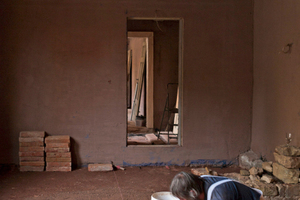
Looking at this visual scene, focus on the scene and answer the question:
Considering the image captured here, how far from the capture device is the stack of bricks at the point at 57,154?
459 centimetres

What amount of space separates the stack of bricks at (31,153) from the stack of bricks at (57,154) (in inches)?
3.8

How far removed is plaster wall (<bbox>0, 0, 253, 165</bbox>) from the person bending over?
3025 mm

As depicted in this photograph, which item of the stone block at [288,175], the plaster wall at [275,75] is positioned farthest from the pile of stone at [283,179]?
the plaster wall at [275,75]

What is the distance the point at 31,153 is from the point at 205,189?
3.55 meters

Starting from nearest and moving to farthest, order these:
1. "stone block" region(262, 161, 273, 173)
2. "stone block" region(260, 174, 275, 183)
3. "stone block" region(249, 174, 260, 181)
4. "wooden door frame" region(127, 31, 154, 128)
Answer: "stone block" region(260, 174, 275, 183), "stone block" region(249, 174, 260, 181), "stone block" region(262, 161, 273, 173), "wooden door frame" region(127, 31, 154, 128)

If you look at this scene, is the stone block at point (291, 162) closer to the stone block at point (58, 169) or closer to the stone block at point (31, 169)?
the stone block at point (58, 169)

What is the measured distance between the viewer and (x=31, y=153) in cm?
457

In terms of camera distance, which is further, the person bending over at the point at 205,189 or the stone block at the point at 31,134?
the stone block at the point at 31,134

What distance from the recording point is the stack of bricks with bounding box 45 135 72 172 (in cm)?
459

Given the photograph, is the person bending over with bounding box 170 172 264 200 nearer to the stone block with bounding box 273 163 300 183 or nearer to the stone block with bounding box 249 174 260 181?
the stone block with bounding box 273 163 300 183

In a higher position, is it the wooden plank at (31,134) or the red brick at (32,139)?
the wooden plank at (31,134)

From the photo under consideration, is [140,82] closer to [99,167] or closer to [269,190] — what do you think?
[99,167]

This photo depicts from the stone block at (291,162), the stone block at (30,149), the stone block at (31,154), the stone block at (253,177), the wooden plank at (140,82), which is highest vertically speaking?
the wooden plank at (140,82)

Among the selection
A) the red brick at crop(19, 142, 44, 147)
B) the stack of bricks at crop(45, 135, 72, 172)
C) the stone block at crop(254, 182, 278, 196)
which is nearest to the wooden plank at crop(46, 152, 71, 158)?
the stack of bricks at crop(45, 135, 72, 172)
